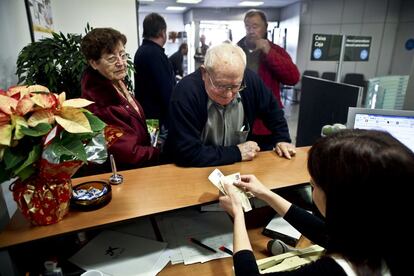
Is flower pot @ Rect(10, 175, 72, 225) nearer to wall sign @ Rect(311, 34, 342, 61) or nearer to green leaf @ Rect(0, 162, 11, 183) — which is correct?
green leaf @ Rect(0, 162, 11, 183)

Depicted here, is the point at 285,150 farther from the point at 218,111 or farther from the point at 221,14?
the point at 221,14

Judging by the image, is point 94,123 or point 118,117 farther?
point 118,117

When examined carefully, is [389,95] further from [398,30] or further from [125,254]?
[398,30]

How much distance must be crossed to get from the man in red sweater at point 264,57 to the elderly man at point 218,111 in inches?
21.6

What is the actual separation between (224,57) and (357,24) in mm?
7690

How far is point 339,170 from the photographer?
65 cm

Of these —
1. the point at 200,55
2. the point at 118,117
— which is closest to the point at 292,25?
the point at 200,55

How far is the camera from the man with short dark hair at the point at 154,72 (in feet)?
7.95

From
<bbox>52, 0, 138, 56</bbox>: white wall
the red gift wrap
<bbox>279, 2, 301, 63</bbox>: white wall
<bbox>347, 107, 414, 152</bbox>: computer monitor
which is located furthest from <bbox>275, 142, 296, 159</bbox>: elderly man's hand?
<bbox>279, 2, 301, 63</bbox>: white wall

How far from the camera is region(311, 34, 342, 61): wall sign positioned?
7.20ft

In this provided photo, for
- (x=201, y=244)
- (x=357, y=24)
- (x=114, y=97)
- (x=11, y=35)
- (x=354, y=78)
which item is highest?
(x=357, y=24)

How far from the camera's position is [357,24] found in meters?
7.36

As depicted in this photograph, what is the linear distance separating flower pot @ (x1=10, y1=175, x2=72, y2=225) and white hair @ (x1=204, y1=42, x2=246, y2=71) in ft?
2.69

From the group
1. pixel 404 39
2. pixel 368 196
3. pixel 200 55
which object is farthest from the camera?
pixel 404 39
